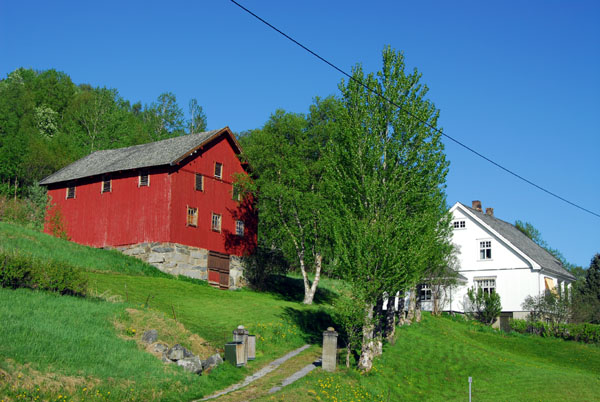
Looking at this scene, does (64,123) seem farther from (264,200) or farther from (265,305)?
(265,305)

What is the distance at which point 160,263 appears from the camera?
146 ft

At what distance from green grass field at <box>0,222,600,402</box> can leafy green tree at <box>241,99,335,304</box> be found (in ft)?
14.2

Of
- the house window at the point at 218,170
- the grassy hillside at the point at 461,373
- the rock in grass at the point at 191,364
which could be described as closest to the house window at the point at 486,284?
the grassy hillside at the point at 461,373

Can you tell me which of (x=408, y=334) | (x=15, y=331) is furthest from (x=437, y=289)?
(x=15, y=331)

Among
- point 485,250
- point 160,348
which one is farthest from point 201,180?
point 485,250

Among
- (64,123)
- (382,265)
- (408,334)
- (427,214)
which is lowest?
(408,334)

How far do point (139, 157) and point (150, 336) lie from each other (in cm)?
2780

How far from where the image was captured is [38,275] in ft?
85.7

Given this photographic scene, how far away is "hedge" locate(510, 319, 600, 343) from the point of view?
46.2 metres

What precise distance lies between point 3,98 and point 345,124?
67.0 m

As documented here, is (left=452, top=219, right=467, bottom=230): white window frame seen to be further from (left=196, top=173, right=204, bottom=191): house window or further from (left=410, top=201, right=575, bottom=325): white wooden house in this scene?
(left=196, top=173, right=204, bottom=191): house window

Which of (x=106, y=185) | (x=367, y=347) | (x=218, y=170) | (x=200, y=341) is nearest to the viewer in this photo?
(x=200, y=341)

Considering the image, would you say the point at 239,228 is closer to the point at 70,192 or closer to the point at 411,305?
the point at 70,192

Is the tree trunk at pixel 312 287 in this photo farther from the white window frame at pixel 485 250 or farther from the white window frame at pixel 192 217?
the white window frame at pixel 485 250
